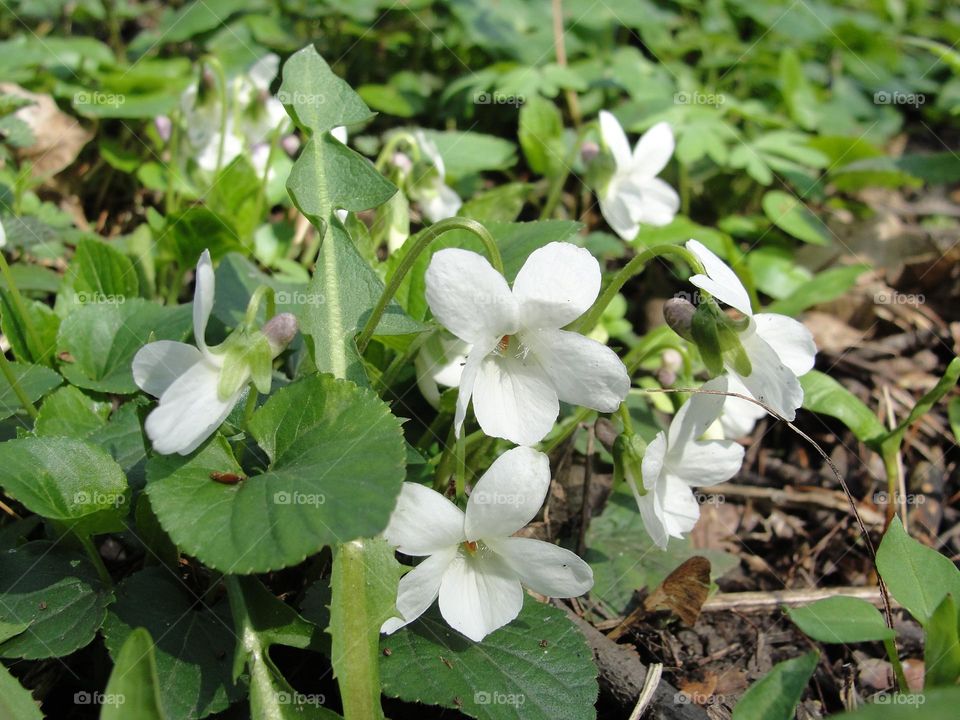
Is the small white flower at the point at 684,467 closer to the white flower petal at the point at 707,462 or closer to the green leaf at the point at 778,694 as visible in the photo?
the white flower petal at the point at 707,462

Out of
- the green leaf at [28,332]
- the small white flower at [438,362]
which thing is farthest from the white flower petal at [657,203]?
the green leaf at [28,332]

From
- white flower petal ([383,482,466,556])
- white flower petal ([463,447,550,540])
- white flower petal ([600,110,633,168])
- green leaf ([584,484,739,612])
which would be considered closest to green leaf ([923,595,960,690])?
green leaf ([584,484,739,612])

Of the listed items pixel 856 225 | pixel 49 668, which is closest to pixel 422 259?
pixel 49 668

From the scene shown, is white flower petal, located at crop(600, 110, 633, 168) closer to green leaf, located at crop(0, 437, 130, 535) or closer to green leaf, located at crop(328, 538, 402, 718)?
green leaf, located at crop(328, 538, 402, 718)

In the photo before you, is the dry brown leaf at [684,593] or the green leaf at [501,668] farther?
the dry brown leaf at [684,593]

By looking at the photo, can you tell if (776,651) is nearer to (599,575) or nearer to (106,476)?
(599,575)

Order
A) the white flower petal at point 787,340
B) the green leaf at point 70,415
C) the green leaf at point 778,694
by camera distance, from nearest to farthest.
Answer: the green leaf at point 778,694, the white flower petal at point 787,340, the green leaf at point 70,415
